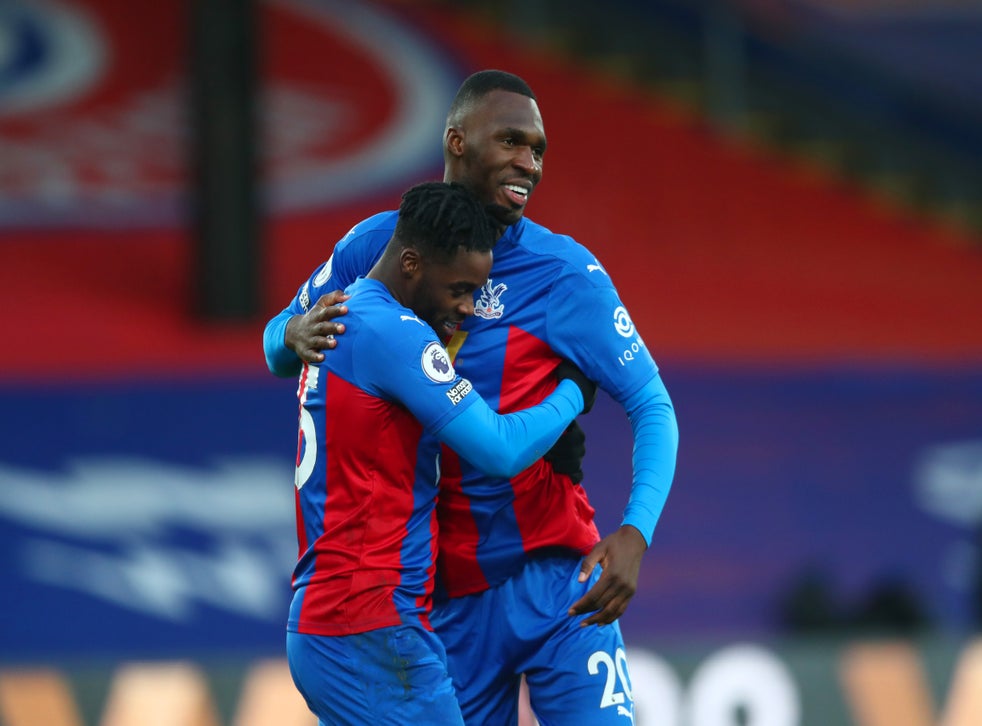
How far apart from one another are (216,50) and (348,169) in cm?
248

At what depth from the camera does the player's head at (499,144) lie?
12.0ft

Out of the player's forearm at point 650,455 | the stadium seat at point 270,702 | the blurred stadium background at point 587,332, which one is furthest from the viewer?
the blurred stadium background at point 587,332

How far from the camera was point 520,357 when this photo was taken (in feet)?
12.2

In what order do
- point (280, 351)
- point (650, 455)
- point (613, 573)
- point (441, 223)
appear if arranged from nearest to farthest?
point (441, 223) < point (613, 573) < point (650, 455) < point (280, 351)

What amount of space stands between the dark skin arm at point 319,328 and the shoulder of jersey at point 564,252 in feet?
1.78

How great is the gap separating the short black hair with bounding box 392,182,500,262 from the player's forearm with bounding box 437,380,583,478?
13.3 inches

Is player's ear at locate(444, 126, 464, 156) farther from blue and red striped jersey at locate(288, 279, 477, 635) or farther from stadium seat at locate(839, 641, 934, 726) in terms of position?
stadium seat at locate(839, 641, 934, 726)

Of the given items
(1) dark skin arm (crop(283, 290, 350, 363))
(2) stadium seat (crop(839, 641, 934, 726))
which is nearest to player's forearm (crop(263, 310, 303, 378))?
(1) dark skin arm (crop(283, 290, 350, 363))

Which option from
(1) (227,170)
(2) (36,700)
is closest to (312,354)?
(2) (36,700)

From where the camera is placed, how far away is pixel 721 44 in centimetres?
1435

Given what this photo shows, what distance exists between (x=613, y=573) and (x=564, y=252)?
0.79 meters

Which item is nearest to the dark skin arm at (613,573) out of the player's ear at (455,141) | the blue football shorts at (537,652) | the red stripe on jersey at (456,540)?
the blue football shorts at (537,652)

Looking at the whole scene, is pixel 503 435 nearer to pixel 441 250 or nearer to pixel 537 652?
pixel 441 250

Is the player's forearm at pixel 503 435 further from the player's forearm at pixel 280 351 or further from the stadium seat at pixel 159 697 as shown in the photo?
the stadium seat at pixel 159 697
